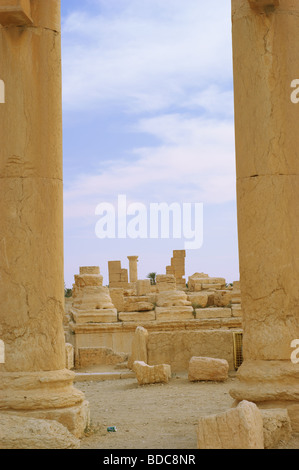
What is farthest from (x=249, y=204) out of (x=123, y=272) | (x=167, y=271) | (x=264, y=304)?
(x=167, y=271)

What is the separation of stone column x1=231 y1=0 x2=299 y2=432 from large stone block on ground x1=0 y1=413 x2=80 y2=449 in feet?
7.60

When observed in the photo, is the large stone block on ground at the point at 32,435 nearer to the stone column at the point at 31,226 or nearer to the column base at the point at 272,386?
the stone column at the point at 31,226

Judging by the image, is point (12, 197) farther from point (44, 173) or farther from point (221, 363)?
point (221, 363)

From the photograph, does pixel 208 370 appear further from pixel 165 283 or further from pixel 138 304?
pixel 165 283

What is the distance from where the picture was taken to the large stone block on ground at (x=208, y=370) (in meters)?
12.5

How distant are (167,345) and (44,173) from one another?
7.12m

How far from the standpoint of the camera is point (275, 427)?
6.64 m

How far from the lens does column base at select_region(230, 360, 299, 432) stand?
737cm

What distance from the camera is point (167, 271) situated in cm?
4331

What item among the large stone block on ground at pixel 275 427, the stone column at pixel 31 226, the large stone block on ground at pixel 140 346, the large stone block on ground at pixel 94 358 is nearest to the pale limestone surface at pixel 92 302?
the large stone block on ground at pixel 94 358

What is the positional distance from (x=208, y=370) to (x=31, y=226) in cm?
595

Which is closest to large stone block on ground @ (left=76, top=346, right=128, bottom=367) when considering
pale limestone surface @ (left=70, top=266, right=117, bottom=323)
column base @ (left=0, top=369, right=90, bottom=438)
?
pale limestone surface @ (left=70, top=266, right=117, bottom=323)
